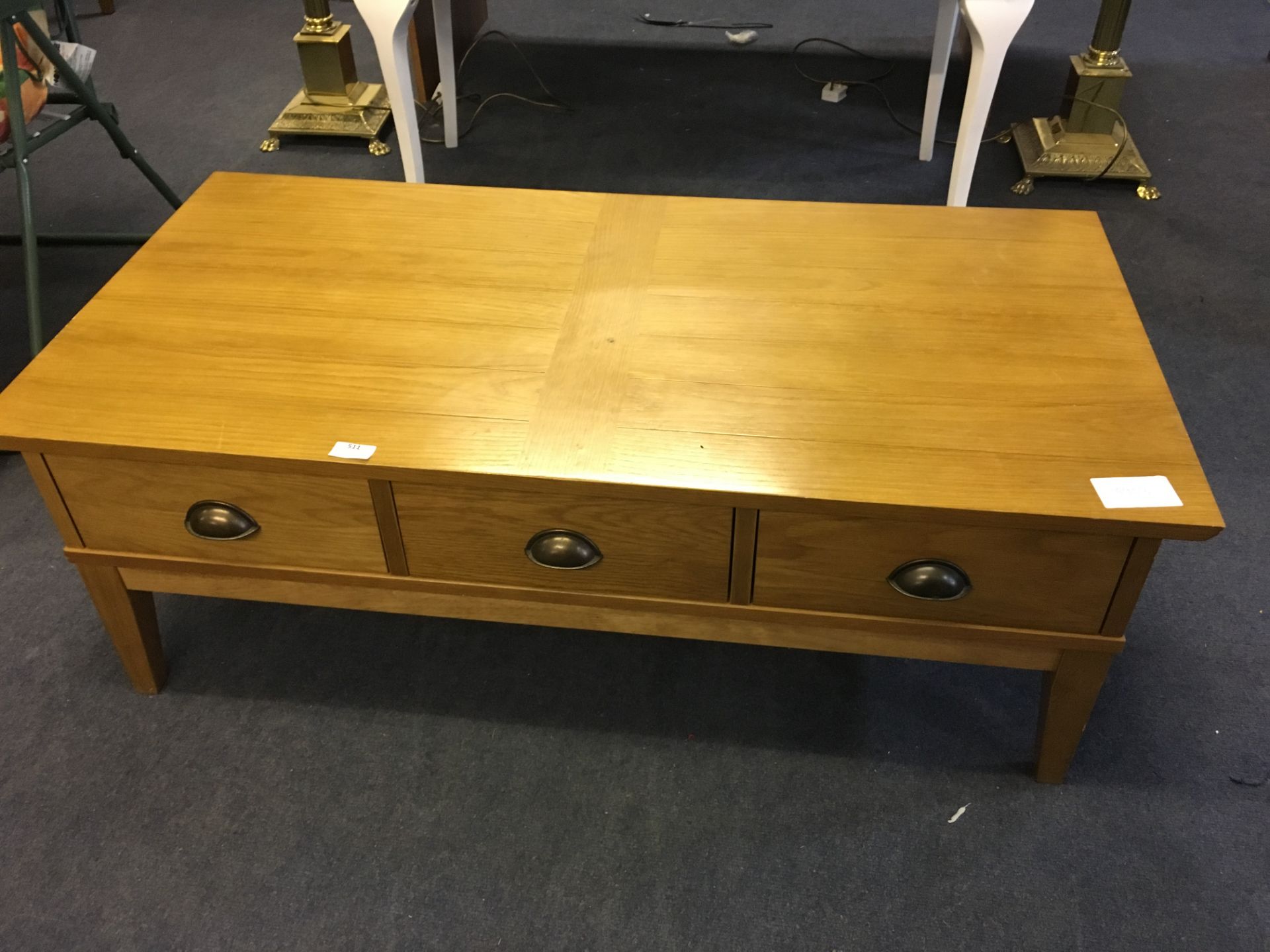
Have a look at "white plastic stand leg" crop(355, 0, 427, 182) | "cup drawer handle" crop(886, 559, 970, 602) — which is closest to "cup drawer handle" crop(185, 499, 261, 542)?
"cup drawer handle" crop(886, 559, 970, 602)

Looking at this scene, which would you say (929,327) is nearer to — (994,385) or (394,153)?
(994,385)

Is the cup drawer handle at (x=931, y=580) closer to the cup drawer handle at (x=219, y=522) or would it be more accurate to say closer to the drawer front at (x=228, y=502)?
the drawer front at (x=228, y=502)

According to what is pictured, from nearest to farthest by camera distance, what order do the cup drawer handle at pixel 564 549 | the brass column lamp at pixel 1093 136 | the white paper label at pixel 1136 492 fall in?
the white paper label at pixel 1136 492, the cup drawer handle at pixel 564 549, the brass column lamp at pixel 1093 136

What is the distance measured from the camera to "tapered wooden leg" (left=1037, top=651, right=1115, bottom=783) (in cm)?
102

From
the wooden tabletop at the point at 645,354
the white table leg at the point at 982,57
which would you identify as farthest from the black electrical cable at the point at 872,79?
the wooden tabletop at the point at 645,354

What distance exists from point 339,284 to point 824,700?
79 cm

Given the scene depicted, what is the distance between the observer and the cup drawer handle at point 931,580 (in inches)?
37.8

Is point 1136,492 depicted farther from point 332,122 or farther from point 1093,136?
point 332,122

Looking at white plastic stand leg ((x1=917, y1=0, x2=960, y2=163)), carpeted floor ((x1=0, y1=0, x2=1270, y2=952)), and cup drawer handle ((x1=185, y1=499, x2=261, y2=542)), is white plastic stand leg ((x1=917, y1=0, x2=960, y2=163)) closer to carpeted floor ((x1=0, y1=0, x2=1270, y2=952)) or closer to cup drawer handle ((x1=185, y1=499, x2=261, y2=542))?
carpeted floor ((x1=0, y1=0, x2=1270, y2=952))

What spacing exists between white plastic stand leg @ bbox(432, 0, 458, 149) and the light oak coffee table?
4.13 ft

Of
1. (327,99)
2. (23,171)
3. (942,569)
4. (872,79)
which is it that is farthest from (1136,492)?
(327,99)

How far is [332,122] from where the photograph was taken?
246 cm

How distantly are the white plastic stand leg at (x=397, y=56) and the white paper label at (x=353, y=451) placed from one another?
47.5 inches

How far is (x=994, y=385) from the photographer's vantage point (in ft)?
3.37
